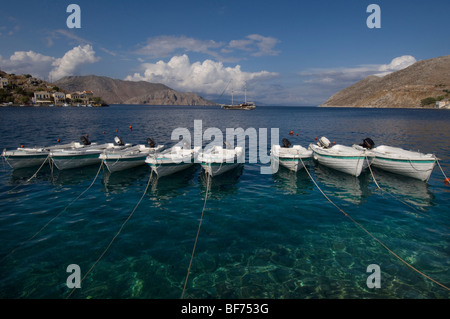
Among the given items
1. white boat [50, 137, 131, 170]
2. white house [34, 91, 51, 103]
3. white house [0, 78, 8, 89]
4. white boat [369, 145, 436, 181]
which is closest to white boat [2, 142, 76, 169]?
white boat [50, 137, 131, 170]

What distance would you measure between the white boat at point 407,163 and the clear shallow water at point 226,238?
87 cm

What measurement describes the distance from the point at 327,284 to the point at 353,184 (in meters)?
12.4

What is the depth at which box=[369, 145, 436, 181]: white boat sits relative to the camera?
1777 cm

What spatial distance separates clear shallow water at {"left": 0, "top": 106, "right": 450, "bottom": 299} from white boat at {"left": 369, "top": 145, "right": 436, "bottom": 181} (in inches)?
34.1

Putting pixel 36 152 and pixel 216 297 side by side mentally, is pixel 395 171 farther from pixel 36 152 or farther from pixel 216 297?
pixel 36 152

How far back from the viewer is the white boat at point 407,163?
17766 millimetres

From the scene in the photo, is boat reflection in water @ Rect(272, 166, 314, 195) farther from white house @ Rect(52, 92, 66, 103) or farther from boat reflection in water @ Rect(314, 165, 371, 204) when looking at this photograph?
white house @ Rect(52, 92, 66, 103)

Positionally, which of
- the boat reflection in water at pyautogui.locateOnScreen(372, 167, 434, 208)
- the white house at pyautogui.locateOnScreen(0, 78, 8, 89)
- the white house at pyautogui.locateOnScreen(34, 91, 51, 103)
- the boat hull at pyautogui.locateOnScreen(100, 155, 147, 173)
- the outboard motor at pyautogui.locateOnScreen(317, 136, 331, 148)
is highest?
the white house at pyautogui.locateOnScreen(0, 78, 8, 89)

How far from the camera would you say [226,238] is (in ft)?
36.3

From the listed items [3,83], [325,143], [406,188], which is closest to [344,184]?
[406,188]

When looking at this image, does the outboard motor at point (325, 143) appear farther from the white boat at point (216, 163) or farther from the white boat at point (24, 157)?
the white boat at point (24, 157)

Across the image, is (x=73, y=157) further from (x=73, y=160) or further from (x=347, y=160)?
(x=347, y=160)

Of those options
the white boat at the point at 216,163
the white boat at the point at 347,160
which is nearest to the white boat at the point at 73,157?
the white boat at the point at 216,163

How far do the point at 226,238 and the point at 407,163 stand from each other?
17022 mm
